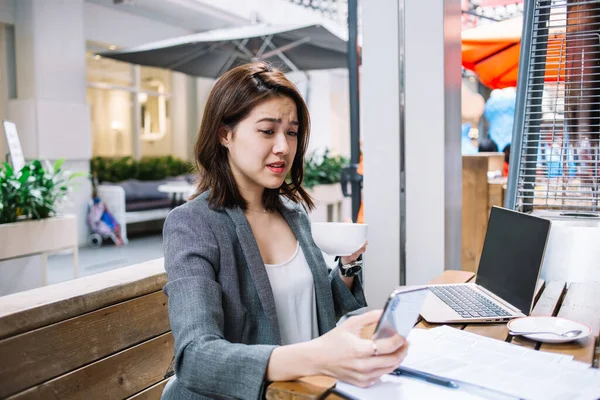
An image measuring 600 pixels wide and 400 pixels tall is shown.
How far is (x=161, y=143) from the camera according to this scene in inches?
410

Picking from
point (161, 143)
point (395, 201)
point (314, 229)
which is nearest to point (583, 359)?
point (314, 229)

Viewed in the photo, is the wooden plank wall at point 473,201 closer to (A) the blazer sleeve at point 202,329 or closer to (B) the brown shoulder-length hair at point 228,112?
(B) the brown shoulder-length hair at point 228,112

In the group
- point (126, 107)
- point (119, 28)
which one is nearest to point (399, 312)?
point (119, 28)

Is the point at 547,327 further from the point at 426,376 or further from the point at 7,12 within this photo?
the point at 7,12

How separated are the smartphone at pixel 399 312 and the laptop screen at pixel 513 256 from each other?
1.89 ft

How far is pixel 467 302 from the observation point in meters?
1.46

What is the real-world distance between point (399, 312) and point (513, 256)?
75 cm

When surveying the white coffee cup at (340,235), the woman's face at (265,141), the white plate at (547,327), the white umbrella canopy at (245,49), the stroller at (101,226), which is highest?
the white umbrella canopy at (245,49)

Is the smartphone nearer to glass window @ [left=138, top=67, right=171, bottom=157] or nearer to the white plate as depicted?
the white plate

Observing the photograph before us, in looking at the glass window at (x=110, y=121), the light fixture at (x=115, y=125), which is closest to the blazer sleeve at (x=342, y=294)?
the glass window at (x=110, y=121)

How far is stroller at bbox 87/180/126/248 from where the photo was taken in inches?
245

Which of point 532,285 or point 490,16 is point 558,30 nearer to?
point 532,285

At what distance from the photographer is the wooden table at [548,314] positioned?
36.0 inches

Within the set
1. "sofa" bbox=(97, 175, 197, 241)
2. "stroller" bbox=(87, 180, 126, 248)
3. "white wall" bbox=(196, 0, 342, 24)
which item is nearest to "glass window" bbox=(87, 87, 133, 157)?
"sofa" bbox=(97, 175, 197, 241)
